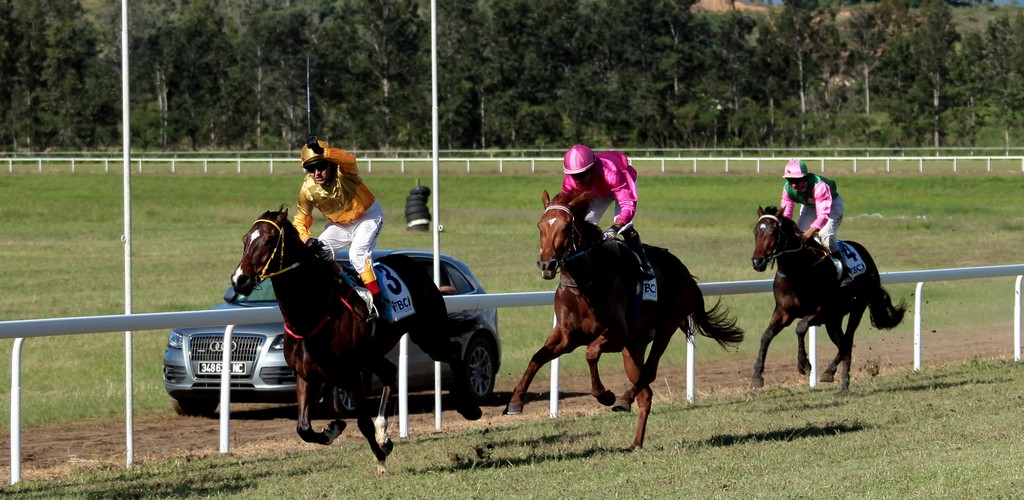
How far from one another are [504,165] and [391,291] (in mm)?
43639

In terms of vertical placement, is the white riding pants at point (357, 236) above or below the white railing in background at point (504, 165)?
below

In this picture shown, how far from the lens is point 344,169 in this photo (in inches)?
320

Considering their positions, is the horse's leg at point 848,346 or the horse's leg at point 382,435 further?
the horse's leg at point 848,346

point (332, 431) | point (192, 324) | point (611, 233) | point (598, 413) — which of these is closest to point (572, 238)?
point (611, 233)

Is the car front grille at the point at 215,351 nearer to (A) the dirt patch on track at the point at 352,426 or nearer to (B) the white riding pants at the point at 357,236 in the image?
(A) the dirt patch on track at the point at 352,426

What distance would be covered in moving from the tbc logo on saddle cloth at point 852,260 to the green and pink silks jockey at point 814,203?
12cm

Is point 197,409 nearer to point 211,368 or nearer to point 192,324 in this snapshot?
point 211,368

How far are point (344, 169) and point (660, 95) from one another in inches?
2430

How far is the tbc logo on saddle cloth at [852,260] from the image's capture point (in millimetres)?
13024

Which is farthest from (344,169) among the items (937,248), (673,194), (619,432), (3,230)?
(673,194)

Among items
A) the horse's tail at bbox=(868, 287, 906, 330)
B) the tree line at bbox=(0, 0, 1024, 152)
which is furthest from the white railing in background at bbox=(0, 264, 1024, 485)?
the tree line at bbox=(0, 0, 1024, 152)

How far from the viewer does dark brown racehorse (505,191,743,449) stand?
27.3 feet

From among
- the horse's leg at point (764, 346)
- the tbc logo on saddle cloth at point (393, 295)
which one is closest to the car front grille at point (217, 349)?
the tbc logo on saddle cloth at point (393, 295)

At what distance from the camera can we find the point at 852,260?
13.2m
